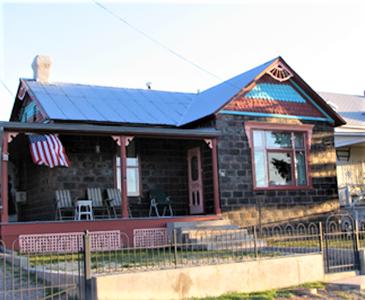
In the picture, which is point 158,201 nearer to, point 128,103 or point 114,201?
point 114,201

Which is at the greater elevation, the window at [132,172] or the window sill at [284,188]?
the window at [132,172]

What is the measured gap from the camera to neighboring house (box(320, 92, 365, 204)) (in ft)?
78.9

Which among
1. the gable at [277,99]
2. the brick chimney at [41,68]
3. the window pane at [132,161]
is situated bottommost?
the window pane at [132,161]

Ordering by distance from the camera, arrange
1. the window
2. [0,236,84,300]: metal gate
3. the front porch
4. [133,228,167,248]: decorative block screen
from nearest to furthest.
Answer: [0,236,84,300]: metal gate, [133,228,167,248]: decorative block screen, the front porch, the window

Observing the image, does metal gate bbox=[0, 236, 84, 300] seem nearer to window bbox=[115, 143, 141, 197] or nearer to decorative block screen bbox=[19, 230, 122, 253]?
decorative block screen bbox=[19, 230, 122, 253]

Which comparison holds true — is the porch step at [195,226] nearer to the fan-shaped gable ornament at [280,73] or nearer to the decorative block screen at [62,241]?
the decorative block screen at [62,241]

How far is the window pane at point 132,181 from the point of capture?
17219 millimetres

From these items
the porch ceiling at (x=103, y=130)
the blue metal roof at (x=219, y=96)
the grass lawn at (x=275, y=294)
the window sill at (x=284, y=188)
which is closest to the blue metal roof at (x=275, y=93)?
the blue metal roof at (x=219, y=96)

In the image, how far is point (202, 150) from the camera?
17266mm

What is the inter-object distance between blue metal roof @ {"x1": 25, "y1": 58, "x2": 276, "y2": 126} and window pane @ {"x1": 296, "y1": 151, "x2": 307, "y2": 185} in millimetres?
3112

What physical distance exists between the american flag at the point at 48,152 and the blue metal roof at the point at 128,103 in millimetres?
1738

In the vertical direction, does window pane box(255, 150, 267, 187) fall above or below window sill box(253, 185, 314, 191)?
above

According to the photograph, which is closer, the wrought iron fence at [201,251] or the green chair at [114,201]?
the wrought iron fence at [201,251]

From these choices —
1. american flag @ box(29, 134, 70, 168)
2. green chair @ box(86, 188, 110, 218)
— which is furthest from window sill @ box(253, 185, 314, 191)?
american flag @ box(29, 134, 70, 168)
